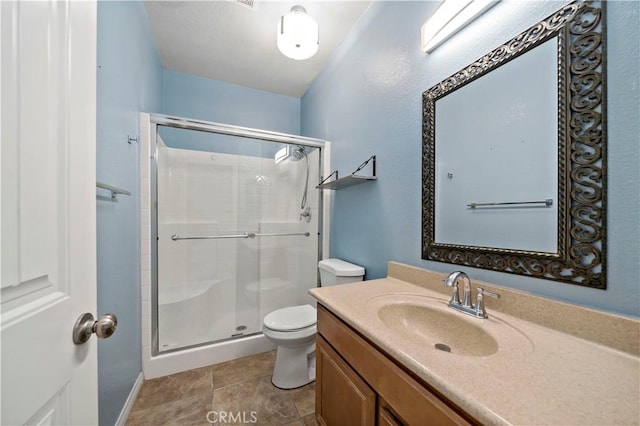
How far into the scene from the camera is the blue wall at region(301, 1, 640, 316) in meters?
0.64

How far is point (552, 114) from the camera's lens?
0.78 m

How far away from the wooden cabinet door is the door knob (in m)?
0.78

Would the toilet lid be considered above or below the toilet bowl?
above

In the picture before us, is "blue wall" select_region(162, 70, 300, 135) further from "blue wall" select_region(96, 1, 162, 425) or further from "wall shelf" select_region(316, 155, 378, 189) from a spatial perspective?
"wall shelf" select_region(316, 155, 378, 189)

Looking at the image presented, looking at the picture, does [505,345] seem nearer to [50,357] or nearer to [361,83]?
[50,357]

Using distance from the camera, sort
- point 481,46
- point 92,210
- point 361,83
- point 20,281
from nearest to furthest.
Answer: point 20,281
point 92,210
point 481,46
point 361,83

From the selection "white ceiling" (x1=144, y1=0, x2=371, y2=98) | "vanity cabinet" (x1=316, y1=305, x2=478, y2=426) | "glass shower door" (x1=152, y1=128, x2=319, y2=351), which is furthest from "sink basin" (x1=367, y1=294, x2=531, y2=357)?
"white ceiling" (x1=144, y1=0, x2=371, y2=98)

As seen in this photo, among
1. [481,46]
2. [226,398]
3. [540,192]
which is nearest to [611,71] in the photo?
[540,192]

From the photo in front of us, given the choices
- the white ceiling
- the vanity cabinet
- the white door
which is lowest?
the vanity cabinet

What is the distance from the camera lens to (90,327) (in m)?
0.51

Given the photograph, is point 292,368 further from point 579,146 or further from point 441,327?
point 579,146

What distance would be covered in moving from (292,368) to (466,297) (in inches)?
48.6

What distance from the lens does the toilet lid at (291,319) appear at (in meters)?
1.53

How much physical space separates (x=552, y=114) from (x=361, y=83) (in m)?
1.24
